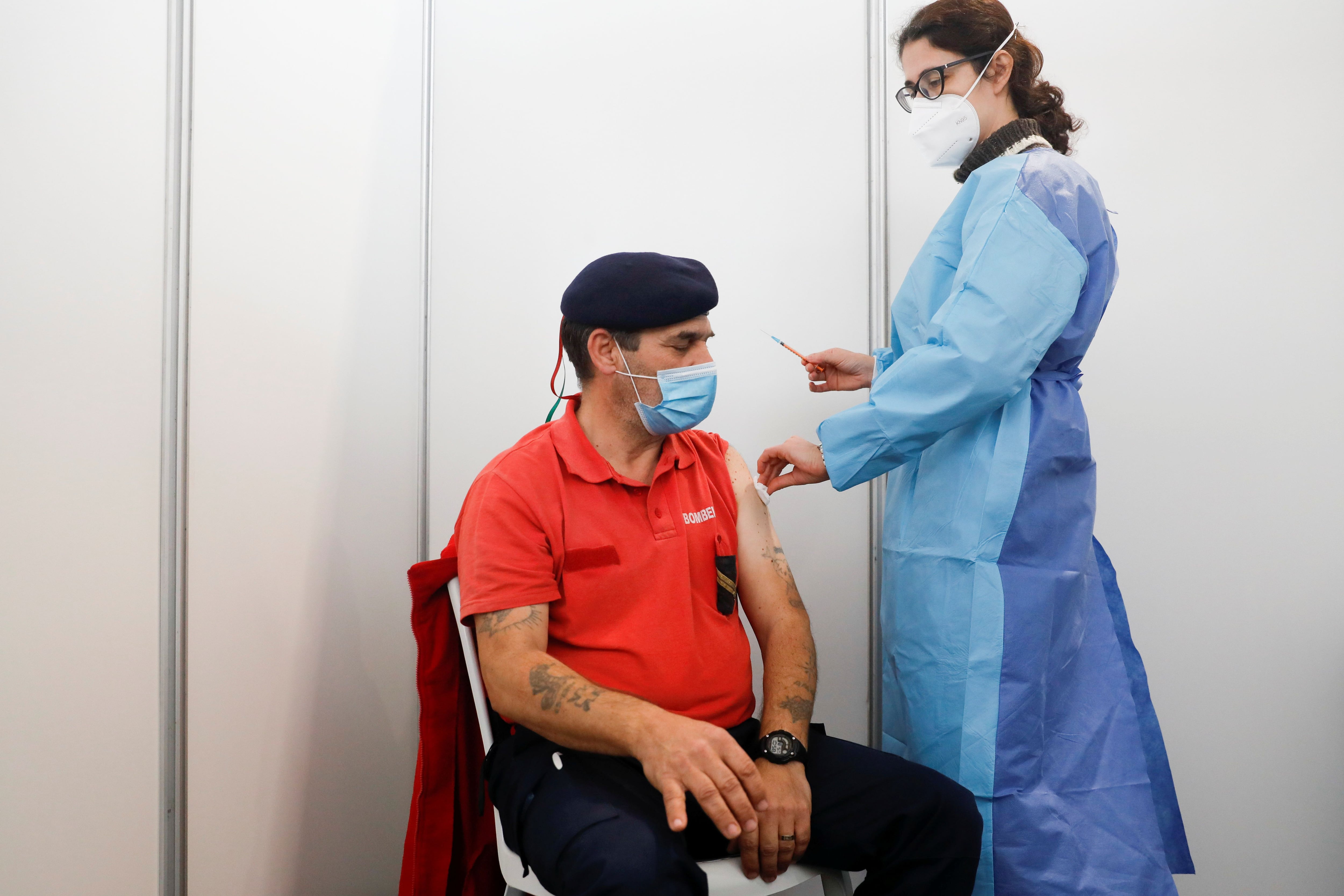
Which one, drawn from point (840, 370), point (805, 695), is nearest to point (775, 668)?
point (805, 695)

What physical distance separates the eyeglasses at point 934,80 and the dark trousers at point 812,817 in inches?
A: 45.8

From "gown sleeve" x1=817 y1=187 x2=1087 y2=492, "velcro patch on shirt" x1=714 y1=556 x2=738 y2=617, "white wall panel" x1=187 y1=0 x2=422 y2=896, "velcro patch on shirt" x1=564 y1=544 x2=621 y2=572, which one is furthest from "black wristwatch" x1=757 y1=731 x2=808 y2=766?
"white wall panel" x1=187 y1=0 x2=422 y2=896

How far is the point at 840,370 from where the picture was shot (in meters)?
1.71

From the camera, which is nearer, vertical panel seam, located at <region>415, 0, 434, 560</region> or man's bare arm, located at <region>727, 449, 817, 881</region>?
man's bare arm, located at <region>727, 449, 817, 881</region>

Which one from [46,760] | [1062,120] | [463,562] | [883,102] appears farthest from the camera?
[883,102]

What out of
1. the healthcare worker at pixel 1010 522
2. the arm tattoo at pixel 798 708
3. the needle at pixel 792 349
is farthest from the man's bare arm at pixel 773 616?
the needle at pixel 792 349

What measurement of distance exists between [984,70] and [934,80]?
0.09 metres

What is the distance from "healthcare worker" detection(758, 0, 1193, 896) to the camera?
1226 millimetres

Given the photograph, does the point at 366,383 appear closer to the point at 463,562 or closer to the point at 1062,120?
the point at 463,562

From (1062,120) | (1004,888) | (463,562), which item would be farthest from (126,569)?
(1062,120)

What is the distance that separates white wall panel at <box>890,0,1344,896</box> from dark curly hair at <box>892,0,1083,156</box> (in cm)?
44

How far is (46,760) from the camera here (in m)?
0.97

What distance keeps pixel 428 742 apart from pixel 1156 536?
169 centimetres

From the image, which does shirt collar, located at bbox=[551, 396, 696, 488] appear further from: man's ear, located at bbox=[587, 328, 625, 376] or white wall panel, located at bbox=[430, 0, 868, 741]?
white wall panel, located at bbox=[430, 0, 868, 741]
